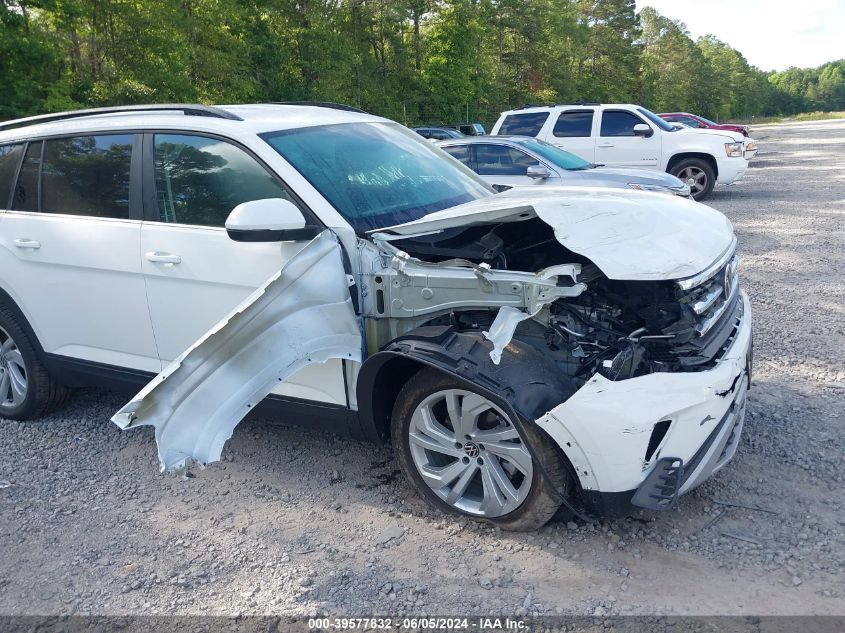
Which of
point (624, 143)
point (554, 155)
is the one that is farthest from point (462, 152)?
point (624, 143)

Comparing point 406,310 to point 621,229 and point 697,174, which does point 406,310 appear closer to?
point 621,229

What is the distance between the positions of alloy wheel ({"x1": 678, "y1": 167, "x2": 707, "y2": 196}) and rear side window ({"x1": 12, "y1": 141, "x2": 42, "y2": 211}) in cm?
1257

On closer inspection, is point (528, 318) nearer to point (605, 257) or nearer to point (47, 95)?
point (605, 257)

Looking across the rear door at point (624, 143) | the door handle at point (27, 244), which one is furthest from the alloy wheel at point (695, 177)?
the door handle at point (27, 244)

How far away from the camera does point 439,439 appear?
10.5 feet

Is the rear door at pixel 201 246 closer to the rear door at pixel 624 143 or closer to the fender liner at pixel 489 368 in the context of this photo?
the fender liner at pixel 489 368

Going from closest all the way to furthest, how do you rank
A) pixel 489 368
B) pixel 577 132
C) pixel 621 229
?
pixel 489 368, pixel 621 229, pixel 577 132

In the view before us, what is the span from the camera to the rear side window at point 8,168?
177 inches

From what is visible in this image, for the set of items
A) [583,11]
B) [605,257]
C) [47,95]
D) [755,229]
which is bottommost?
[755,229]

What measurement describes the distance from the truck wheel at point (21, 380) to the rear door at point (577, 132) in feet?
38.5

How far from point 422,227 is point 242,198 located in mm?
973

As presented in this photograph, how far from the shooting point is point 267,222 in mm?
3164

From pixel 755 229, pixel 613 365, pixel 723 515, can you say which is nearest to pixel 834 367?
pixel 723 515

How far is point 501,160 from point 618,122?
4635 mm
